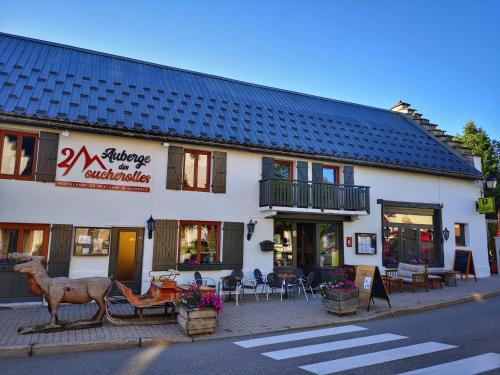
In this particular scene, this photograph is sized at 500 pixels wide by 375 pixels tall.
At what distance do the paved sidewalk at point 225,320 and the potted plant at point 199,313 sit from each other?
0.18m

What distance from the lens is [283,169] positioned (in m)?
14.5

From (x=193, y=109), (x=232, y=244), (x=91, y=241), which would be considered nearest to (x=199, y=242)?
(x=232, y=244)

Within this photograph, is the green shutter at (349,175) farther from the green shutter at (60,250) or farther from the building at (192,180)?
the green shutter at (60,250)

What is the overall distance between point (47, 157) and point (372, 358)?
9885 mm

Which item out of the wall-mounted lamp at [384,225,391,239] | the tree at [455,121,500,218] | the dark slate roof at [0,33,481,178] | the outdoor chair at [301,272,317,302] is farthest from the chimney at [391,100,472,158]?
the outdoor chair at [301,272,317,302]

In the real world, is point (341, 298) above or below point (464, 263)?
below

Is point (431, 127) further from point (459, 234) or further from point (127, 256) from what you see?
point (127, 256)

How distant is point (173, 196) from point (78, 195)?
112 inches

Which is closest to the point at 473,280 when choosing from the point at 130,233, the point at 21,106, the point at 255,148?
the point at 255,148

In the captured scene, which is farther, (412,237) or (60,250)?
(412,237)

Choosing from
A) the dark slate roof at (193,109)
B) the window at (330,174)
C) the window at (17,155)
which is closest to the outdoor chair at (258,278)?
the dark slate roof at (193,109)

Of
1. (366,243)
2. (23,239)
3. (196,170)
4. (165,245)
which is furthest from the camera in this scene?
(366,243)

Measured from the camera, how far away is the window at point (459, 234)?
1805cm

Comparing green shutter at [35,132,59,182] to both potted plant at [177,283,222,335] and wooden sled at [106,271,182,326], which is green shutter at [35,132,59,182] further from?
potted plant at [177,283,222,335]
